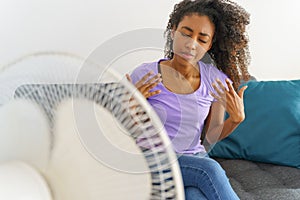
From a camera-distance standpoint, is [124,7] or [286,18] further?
[286,18]

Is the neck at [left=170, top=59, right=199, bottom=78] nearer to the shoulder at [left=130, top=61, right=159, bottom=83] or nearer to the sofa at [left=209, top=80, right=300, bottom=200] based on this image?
the shoulder at [left=130, top=61, right=159, bottom=83]

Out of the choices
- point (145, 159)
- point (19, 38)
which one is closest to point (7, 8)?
point (19, 38)

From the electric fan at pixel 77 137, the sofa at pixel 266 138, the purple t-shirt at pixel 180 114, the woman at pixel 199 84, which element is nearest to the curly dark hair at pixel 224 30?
the woman at pixel 199 84

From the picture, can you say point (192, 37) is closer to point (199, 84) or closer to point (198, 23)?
point (198, 23)

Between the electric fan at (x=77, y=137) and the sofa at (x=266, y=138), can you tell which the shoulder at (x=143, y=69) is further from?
the sofa at (x=266, y=138)

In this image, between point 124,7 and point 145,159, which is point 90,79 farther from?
point 124,7

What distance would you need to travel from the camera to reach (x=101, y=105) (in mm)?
678

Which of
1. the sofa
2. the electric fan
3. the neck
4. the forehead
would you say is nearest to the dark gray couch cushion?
the sofa

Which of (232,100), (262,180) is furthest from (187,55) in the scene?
(262,180)

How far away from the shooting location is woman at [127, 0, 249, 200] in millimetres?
1116

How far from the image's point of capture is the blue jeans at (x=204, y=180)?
3.51ft

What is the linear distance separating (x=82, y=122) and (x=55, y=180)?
0.12m

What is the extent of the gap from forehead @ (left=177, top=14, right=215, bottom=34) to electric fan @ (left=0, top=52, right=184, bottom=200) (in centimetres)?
64

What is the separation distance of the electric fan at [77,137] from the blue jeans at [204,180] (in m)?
0.44
